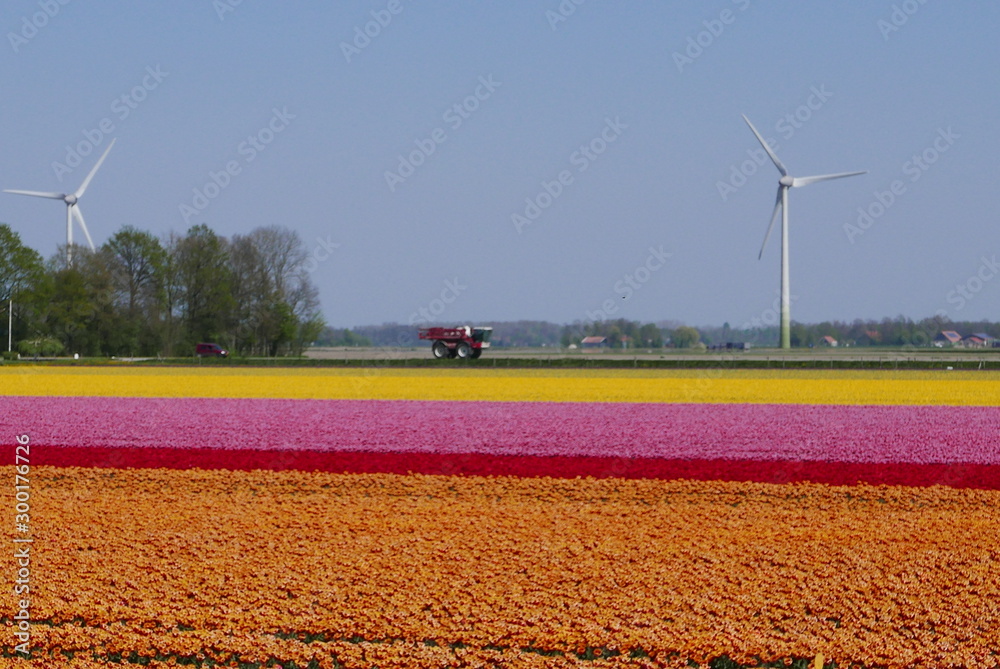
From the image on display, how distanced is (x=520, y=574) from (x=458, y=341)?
193ft

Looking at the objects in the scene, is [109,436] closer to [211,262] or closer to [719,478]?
[719,478]

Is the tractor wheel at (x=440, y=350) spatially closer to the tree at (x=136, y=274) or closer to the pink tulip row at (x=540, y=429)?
the tree at (x=136, y=274)

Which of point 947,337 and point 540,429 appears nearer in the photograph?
point 540,429

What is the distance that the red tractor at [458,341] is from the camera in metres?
68.4

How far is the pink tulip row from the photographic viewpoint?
779 inches

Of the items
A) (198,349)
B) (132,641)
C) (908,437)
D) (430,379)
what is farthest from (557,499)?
(198,349)

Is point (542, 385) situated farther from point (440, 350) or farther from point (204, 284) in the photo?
point (204, 284)

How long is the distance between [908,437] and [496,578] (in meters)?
14.0

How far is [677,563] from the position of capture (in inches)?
434

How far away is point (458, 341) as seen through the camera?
69.4 m

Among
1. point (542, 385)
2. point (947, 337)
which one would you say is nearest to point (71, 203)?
point (542, 385)

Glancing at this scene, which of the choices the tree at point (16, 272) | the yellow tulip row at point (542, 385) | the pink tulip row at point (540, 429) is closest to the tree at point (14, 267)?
the tree at point (16, 272)

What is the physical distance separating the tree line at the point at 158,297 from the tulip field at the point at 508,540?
61922mm

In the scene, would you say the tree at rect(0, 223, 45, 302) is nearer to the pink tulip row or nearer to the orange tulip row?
the pink tulip row
